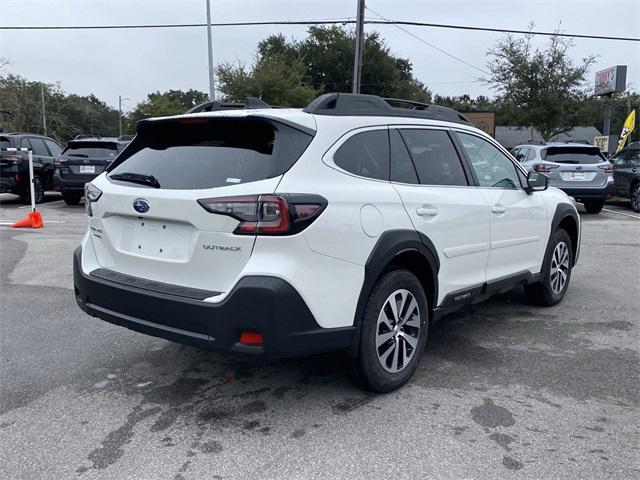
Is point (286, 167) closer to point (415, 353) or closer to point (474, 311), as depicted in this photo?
point (415, 353)

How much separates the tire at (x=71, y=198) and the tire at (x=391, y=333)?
12551mm

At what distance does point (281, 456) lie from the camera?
2.86m

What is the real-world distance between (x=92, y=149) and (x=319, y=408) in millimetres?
12372

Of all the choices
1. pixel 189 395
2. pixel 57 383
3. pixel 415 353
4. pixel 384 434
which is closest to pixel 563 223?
pixel 415 353

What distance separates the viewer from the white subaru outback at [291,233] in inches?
114

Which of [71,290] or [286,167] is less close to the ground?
[286,167]

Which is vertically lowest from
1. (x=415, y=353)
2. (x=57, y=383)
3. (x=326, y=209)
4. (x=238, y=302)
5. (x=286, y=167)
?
(x=57, y=383)

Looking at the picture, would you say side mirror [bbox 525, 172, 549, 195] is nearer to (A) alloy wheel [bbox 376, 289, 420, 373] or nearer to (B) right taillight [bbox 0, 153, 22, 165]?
(A) alloy wheel [bbox 376, 289, 420, 373]

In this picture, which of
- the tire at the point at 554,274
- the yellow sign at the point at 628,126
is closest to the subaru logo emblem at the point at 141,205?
the tire at the point at 554,274

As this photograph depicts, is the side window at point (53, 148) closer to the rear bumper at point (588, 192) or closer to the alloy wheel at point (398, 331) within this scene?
the rear bumper at point (588, 192)

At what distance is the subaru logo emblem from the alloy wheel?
1489 mm

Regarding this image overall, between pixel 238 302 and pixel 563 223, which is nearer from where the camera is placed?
pixel 238 302

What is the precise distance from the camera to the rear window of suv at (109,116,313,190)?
10.0ft

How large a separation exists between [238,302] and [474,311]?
3319 mm
